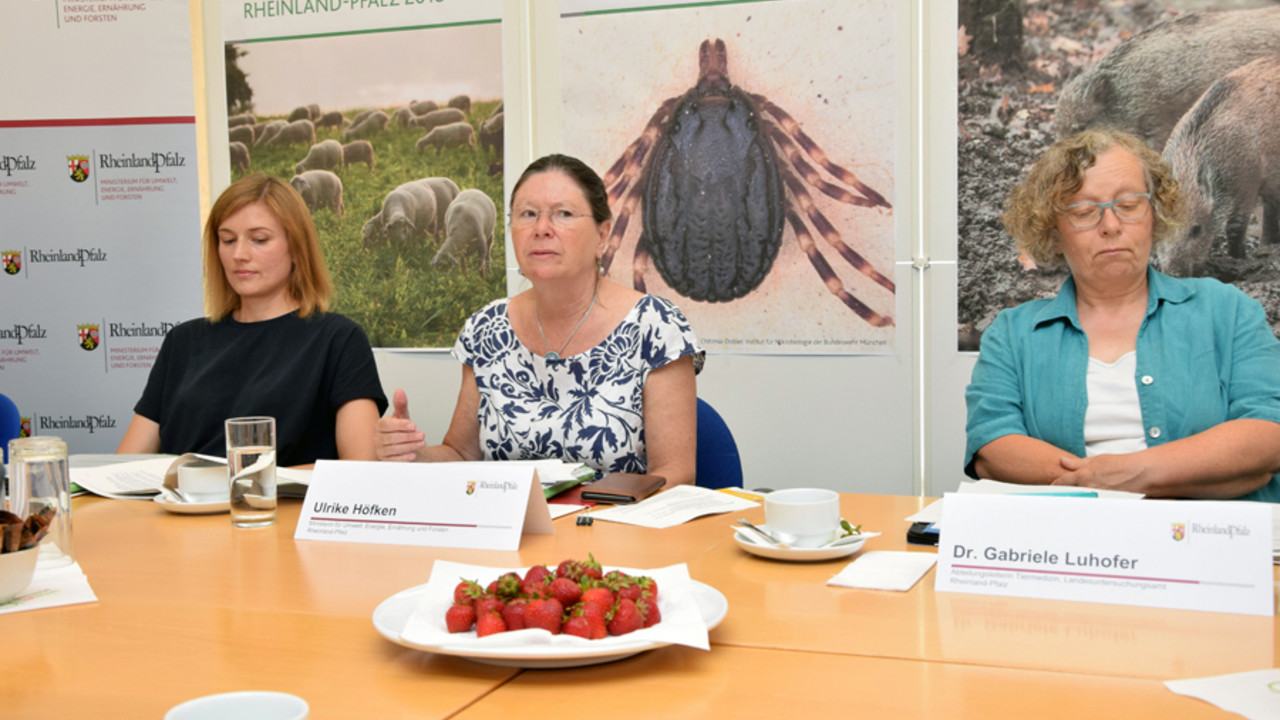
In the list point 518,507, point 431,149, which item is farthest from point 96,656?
point 431,149

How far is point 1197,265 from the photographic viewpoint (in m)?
3.08

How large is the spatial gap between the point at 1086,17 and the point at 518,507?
2.50 metres

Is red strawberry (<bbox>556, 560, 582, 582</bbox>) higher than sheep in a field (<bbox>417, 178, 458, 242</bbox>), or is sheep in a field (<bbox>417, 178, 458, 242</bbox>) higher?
sheep in a field (<bbox>417, 178, 458, 242</bbox>)

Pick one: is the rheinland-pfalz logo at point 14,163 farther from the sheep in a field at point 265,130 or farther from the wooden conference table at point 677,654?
the wooden conference table at point 677,654

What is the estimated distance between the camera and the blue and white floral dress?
2.36 meters

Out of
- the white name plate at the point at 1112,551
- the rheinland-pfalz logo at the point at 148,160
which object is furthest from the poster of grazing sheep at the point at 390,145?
the white name plate at the point at 1112,551

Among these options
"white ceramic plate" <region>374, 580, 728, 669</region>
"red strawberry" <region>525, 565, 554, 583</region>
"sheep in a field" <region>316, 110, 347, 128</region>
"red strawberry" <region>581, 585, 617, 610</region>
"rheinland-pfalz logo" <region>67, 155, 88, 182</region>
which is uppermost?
"sheep in a field" <region>316, 110, 347, 128</region>

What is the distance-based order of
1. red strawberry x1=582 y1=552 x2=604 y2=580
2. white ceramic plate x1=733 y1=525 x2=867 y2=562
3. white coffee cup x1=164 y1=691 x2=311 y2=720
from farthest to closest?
white ceramic plate x1=733 y1=525 x2=867 y2=562
red strawberry x1=582 y1=552 x2=604 y2=580
white coffee cup x1=164 y1=691 x2=311 y2=720

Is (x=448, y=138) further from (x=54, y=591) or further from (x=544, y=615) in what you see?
(x=544, y=615)

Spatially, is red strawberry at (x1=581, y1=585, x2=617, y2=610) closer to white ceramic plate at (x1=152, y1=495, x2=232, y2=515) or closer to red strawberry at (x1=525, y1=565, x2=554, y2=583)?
red strawberry at (x1=525, y1=565, x2=554, y2=583)

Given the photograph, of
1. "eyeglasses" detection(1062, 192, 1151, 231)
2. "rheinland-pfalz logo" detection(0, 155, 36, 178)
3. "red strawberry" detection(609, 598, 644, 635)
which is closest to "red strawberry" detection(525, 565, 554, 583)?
"red strawberry" detection(609, 598, 644, 635)

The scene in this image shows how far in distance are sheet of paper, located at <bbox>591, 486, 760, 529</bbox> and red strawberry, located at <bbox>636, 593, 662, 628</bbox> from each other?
2.06 feet

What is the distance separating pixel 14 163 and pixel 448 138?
1826 mm

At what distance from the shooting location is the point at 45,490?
4.96ft
